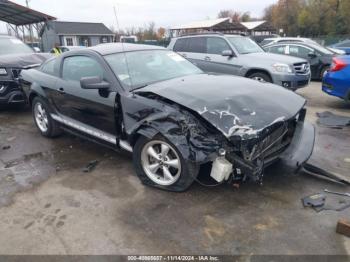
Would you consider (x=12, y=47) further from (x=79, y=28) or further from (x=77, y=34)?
(x=79, y=28)

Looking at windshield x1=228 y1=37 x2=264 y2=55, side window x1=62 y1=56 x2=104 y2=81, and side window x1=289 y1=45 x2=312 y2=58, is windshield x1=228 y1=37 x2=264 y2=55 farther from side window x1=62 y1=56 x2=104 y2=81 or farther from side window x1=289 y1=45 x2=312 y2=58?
side window x1=62 y1=56 x2=104 y2=81

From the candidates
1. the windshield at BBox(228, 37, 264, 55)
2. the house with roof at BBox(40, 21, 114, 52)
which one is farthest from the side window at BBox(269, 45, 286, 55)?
the house with roof at BBox(40, 21, 114, 52)

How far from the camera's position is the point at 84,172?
14.5 feet

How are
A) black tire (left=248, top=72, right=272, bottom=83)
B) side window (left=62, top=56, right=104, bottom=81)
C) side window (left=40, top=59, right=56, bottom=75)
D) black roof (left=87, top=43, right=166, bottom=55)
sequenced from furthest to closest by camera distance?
black tire (left=248, top=72, right=272, bottom=83) < side window (left=40, top=59, right=56, bottom=75) < black roof (left=87, top=43, right=166, bottom=55) < side window (left=62, top=56, right=104, bottom=81)

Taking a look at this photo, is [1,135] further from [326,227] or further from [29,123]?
[326,227]

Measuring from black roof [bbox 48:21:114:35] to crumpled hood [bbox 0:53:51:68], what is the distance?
35.5 meters

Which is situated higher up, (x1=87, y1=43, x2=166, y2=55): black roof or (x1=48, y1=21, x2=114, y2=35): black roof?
(x1=48, y1=21, x2=114, y2=35): black roof

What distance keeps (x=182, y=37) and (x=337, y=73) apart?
461cm

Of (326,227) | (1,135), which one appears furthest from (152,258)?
(1,135)

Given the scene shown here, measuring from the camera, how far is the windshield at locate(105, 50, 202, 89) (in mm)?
4188

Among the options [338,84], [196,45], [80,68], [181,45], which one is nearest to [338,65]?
[338,84]

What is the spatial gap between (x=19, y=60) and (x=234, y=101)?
6217 millimetres

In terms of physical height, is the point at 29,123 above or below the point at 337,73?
below

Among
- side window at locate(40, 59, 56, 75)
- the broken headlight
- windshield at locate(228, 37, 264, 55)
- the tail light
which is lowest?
the broken headlight
